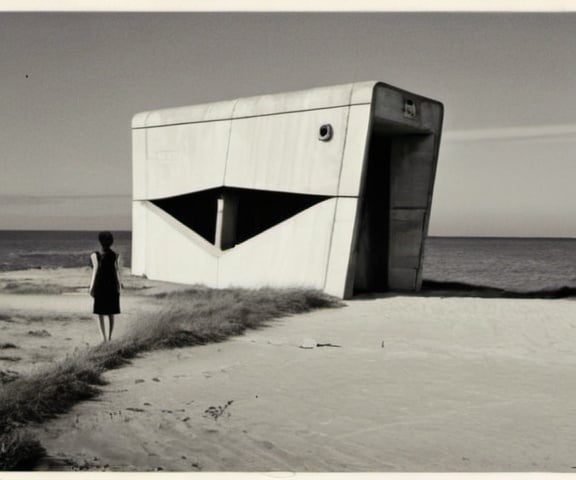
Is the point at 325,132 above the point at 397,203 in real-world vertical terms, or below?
above

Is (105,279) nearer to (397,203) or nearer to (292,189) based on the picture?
(292,189)

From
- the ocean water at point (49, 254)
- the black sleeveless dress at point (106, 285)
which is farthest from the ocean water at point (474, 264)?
the black sleeveless dress at point (106, 285)

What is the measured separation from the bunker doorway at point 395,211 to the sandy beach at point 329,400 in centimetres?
503

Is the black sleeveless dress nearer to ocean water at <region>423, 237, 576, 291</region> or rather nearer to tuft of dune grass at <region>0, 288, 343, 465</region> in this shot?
tuft of dune grass at <region>0, 288, 343, 465</region>

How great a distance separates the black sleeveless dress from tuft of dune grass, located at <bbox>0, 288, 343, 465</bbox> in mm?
412

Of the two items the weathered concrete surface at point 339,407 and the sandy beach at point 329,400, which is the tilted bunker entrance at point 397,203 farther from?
the weathered concrete surface at point 339,407

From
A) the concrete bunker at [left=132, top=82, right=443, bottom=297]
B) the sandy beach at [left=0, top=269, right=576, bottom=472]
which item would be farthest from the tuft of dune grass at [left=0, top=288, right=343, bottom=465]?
the concrete bunker at [left=132, top=82, right=443, bottom=297]

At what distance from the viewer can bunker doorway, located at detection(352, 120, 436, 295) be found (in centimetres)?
1530

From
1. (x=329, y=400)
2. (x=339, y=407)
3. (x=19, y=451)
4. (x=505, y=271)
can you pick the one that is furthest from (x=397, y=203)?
(x=505, y=271)

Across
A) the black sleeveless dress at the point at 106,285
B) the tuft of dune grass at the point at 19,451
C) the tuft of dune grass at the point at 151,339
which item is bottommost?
the tuft of dune grass at the point at 151,339

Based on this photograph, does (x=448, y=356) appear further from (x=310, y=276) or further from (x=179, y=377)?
(x=310, y=276)

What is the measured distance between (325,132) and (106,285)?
7.33 metres

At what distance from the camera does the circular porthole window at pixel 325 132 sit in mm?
13672

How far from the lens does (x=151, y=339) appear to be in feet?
26.1
